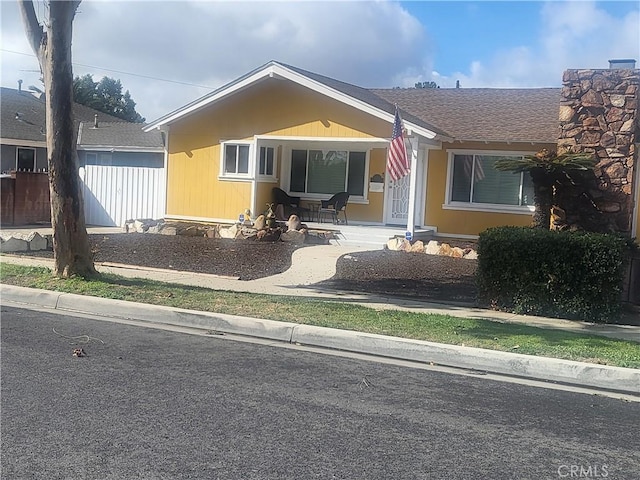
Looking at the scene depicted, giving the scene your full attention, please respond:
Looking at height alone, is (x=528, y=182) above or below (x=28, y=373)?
above

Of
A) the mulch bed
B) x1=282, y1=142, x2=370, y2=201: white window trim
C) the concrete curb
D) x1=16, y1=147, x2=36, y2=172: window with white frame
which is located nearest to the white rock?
the mulch bed

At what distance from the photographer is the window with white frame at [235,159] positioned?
65.6ft

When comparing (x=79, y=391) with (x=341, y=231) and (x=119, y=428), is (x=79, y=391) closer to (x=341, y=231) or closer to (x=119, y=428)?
(x=119, y=428)

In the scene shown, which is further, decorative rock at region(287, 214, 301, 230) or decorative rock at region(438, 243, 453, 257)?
decorative rock at region(287, 214, 301, 230)

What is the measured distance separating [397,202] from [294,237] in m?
3.60

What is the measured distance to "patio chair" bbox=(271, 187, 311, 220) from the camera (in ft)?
66.0

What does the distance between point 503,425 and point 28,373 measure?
4.28 metres

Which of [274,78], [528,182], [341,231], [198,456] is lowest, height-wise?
[198,456]

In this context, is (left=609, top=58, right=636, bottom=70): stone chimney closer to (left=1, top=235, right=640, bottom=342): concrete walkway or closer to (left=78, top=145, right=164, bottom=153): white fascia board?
(left=1, top=235, right=640, bottom=342): concrete walkway

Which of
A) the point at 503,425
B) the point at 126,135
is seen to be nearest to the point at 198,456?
the point at 503,425

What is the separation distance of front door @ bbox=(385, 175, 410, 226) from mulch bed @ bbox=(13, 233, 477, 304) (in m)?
3.47

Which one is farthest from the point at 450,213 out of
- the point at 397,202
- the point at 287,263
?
the point at 287,263

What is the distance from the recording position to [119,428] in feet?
16.2

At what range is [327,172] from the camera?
68.0ft
